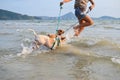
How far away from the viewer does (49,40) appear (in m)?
10.5

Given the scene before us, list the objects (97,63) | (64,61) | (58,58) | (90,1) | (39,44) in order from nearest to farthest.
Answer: (97,63) → (64,61) → (58,58) → (39,44) → (90,1)

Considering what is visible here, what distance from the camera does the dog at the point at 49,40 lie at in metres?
10.1

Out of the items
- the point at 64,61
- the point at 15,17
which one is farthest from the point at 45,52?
the point at 15,17

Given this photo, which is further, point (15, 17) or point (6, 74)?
point (15, 17)

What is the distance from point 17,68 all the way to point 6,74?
74cm

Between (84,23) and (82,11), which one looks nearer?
(82,11)

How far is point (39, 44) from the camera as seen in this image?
10211 millimetres

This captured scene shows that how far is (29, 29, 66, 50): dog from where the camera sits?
10125 mm

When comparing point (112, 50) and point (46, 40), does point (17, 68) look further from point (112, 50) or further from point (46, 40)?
point (112, 50)

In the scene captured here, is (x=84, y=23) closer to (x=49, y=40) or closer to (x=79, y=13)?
(x=79, y=13)

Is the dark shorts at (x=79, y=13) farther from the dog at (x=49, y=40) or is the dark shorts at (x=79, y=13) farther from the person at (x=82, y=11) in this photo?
the dog at (x=49, y=40)

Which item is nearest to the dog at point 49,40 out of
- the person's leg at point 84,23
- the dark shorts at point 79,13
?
the person's leg at point 84,23

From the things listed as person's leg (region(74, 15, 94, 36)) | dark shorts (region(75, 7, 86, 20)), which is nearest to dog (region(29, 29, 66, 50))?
person's leg (region(74, 15, 94, 36))

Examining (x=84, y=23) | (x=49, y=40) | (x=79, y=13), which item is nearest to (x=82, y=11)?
(x=79, y=13)
